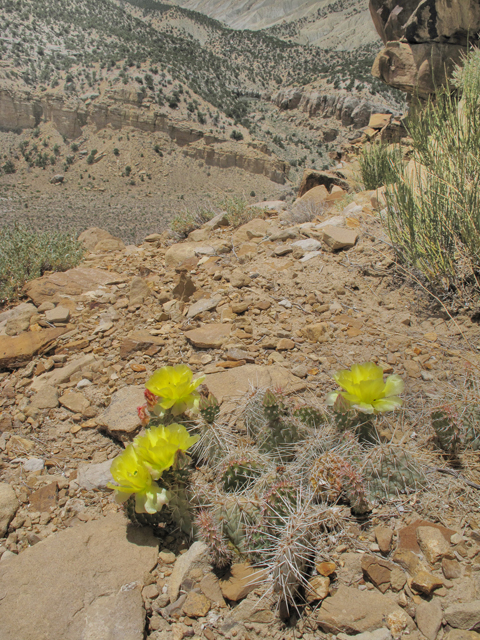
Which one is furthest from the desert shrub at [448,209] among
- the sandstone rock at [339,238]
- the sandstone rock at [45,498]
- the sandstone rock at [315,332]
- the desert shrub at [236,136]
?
the desert shrub at [236,136]

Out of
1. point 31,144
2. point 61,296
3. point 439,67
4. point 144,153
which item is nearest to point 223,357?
point 61,296

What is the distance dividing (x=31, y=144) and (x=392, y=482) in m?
32.5

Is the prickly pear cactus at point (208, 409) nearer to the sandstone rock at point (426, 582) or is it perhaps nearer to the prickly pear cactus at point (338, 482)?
the prickly pear cactus at point (338, 482)

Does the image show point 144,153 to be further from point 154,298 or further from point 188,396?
point 188,396

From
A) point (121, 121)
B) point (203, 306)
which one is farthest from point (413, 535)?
point (121, 121)

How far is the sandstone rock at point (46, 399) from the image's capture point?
8.43ft

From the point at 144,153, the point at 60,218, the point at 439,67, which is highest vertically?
the point at 439,67

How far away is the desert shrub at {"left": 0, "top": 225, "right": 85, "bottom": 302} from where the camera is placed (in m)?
4.27

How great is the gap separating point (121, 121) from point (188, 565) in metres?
32.2

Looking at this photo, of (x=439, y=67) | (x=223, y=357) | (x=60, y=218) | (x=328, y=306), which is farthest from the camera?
(x=60, y=218)

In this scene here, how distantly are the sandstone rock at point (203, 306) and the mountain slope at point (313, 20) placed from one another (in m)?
66.7

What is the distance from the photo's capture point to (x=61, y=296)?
3959 mm

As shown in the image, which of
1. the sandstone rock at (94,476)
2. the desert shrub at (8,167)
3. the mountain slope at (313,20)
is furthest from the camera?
the mountain slope at (313,20)

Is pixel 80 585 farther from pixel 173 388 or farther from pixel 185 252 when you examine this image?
pixel 185 252
